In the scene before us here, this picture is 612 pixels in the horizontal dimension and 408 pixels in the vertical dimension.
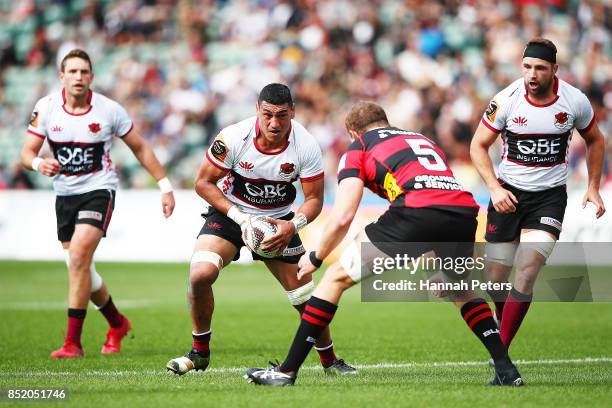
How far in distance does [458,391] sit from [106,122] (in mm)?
4884

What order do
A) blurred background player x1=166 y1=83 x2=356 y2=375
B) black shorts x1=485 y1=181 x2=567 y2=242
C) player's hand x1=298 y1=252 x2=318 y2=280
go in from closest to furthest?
1. player's hand x1=298 y1=252 x2=318 y2=280
2. blurred background player x1=166 y1=83 x2=356 y2=375
3. black shorts x1=485 y1=181 x2=567 y2=242

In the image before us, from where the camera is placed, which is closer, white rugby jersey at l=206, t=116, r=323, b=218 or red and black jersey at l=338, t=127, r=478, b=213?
red and black jersey at l=338, t=127, r=478, b=213

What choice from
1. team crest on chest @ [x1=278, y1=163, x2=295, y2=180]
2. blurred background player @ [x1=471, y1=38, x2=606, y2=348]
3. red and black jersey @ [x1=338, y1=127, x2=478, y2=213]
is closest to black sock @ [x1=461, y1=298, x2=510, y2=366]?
red and black jersey @ [x1=338, y1=127, x2=478, y2=213]

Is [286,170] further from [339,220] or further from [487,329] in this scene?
[487,329]

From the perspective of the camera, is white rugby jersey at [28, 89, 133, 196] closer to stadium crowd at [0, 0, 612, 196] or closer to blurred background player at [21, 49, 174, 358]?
blurred background player at [21, 49, 174, 358]

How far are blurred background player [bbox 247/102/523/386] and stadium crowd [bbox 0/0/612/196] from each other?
43.5 feet

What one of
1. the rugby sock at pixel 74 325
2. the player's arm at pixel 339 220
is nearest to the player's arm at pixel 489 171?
the player's arm at pixel 339 220

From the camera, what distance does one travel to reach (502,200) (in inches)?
348

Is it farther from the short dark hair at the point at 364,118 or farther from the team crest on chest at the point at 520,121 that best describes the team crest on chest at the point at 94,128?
the team crest on chest at the point at 520,121

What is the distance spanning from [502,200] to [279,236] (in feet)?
6.33

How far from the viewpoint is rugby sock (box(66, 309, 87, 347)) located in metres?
10.3

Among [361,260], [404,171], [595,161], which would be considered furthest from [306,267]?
[595,161]

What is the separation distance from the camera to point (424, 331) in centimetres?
1260

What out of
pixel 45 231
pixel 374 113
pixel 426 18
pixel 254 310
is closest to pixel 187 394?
pixel 374 113
